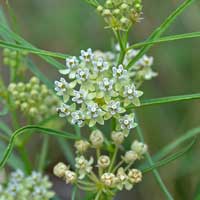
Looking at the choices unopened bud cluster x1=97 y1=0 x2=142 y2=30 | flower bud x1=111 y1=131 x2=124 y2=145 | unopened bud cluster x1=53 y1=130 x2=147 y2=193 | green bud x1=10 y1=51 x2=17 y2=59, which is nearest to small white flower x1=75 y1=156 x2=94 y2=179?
unopened bud cluster x1=53 y1=130 x2=147 y2=193

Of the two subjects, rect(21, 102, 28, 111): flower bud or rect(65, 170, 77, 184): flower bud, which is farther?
rect(21, 102, 28, 111): flower bud

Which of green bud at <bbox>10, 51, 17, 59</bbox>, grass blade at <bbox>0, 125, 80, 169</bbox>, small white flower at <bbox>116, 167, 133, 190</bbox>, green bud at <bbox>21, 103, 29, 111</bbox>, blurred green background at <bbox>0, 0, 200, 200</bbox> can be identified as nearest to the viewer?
grass blade at <bbox>0, 125, 80, 169</bbox>

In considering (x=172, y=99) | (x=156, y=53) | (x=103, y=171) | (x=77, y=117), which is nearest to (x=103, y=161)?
(x=103, y=171)

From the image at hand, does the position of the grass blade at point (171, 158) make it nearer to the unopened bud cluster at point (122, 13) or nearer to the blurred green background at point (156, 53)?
the unopened bud cluster at point (122, 13)

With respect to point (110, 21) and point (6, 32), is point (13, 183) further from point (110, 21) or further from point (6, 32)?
point (110, 21)

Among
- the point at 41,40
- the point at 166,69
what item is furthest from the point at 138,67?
the point at 41,40

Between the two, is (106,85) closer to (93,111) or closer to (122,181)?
(93,111)

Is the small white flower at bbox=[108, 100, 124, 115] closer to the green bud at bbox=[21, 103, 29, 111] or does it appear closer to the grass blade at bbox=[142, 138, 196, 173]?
the grass blade at bbox=[142, 138, 196, 173]
